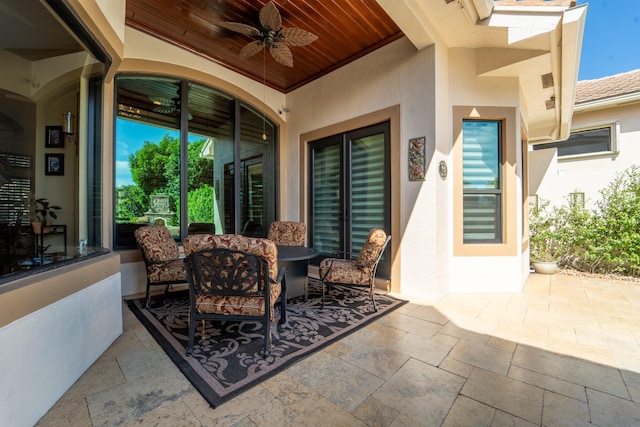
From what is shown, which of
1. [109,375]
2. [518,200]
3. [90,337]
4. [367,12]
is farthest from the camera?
[518,200]

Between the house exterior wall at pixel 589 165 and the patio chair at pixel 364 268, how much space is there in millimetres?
5202

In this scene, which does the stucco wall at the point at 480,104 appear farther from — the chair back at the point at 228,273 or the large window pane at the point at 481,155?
the chair back at the point at 228,273

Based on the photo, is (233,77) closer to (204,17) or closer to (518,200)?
(204,17)

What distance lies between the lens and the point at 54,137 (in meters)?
2.89

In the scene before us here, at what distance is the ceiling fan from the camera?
3.10 meters

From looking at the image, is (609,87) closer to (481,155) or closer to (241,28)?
(481,155)

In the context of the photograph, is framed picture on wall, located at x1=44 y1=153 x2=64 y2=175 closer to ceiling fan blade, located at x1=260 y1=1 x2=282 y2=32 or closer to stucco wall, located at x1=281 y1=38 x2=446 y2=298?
ceiling fan blade, located at x1=260 y1=1 x2=282 y2=32

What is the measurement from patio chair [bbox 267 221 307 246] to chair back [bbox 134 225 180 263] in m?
1.41

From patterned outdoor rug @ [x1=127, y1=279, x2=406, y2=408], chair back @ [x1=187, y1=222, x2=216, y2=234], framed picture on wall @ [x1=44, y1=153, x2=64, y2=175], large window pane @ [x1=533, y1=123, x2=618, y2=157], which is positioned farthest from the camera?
large window pane @ [x1=533, y1=123, x2=618, y2=157]

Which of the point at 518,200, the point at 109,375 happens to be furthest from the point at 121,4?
the point at 518,200

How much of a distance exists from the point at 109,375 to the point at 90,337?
0.34 m

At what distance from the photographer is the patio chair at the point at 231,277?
2.03m

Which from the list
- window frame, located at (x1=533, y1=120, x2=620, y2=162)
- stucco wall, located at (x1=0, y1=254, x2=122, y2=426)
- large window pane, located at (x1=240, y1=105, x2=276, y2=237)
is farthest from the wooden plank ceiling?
window frame, located at (x1=533, y1=120, x2=620, y2=162)

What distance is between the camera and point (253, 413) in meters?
1.51
